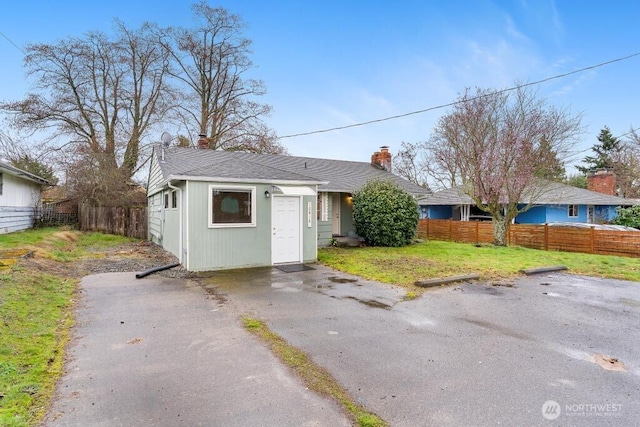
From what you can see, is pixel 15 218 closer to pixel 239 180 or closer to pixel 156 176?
pixel 156 176

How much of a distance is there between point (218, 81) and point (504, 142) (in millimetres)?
21628

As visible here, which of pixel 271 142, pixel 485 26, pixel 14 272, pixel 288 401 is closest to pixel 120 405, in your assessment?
pixel 288 401

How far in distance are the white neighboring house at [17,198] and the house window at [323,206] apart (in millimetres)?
13136

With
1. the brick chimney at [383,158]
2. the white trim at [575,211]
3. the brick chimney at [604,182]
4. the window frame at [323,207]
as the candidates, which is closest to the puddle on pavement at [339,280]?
the window frame at [323,207]

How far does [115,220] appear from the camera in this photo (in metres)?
19.1

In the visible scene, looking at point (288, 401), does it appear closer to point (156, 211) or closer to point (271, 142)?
point (156, 211)

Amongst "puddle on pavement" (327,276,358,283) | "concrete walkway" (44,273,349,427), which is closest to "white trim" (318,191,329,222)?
"puddle on pavement" (327,276,358,283)

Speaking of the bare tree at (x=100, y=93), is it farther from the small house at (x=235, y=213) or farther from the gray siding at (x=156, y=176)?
the small house at (x=235, y=213)

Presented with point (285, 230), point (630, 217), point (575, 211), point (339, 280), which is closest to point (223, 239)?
point (285, 230)

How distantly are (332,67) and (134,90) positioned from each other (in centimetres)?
1585

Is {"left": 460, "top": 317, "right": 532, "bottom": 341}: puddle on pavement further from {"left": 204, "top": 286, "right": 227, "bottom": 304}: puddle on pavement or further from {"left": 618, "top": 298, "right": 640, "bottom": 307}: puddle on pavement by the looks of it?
{"left": 204, "top": 286, "right": 227, "bottom": 304}: puddle on pavement

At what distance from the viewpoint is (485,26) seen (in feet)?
44.8

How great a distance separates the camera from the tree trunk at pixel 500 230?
53.0 ft

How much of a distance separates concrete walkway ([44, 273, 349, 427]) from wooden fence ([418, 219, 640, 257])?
1521 cm
